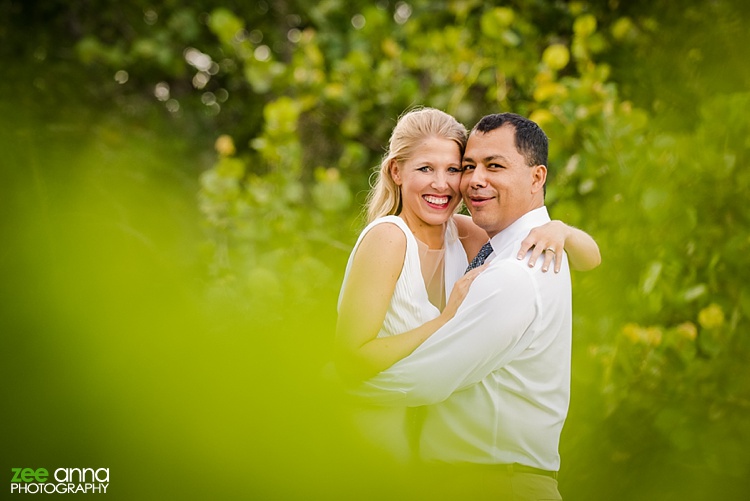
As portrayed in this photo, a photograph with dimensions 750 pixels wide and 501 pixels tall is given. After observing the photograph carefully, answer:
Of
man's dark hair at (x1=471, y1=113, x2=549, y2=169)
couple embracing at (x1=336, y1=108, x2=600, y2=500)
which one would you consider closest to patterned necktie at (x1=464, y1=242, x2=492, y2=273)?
couple embracing at (x1=336, y1=108, x2=600, y2=500)

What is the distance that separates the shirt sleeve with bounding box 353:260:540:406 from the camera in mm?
1866

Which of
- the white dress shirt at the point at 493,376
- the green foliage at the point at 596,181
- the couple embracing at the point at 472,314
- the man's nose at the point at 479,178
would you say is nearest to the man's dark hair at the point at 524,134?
the couple embracing at the point at 472,314

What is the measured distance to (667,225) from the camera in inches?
104

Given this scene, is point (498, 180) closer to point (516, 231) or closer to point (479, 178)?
point (479, 178)

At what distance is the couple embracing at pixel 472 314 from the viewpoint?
1.89 meters

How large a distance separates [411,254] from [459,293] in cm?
25

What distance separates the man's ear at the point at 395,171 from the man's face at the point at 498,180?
28 cm

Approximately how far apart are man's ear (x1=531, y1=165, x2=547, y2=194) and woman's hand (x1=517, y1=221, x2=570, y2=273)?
0.16 meters

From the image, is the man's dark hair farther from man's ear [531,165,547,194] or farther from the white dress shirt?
the white dress shirt

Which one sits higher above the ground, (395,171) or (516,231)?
(395,171)

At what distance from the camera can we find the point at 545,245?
6.70 ft

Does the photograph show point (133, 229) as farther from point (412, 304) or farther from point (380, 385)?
point (412, 304)

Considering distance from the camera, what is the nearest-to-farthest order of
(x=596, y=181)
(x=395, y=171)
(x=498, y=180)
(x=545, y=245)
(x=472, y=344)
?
→ (x=472, y=344) → (x=545, y=245) → (x=498, y=180) → (x=395, y=171) → (x=596, y=181)

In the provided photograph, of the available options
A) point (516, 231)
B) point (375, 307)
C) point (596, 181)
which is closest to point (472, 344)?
point (375, 307)
